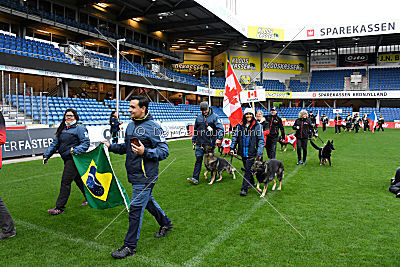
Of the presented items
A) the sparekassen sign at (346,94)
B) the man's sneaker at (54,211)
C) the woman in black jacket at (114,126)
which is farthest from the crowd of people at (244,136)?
the sparekassen sign at (346,94)

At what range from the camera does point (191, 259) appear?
343 cm

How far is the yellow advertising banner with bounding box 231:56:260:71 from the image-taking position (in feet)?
153

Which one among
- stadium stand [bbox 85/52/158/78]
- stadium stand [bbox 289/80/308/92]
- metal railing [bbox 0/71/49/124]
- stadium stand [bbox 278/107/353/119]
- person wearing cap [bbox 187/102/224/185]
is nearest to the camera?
person wearing cap [bbox 187/102/224/185]

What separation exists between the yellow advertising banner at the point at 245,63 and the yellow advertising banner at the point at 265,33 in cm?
734

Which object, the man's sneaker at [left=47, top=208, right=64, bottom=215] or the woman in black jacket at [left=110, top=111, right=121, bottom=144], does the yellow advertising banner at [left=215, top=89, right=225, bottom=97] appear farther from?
the man's sneaker at [left=47, top=208, right=64, bottom=215]

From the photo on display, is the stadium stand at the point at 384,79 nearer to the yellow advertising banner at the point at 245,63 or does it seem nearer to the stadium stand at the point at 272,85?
the stadium stand at the point at 272,85

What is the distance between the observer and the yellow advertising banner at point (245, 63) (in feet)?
153

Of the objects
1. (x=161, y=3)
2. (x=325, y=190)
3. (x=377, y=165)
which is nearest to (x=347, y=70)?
(x=161, y=3)

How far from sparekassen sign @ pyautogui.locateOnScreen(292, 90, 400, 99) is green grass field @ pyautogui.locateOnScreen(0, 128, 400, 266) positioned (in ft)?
129

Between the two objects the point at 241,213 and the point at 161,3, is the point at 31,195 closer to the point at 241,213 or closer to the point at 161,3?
the point at 241,213

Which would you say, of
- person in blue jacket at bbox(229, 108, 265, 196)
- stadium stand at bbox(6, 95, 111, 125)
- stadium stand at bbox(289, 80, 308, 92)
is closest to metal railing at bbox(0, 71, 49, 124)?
stadium stand at bbox(6, 95, 111, 125)

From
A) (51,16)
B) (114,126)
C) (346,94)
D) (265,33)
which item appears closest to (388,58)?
(346,94)

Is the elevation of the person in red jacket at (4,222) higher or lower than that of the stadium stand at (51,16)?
lower

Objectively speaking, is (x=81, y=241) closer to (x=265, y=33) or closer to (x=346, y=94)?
(x=265, y=33)
